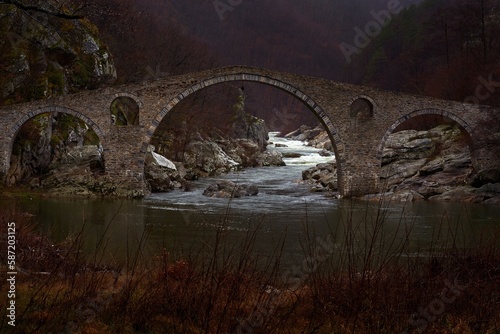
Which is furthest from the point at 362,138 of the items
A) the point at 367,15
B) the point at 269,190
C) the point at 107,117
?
the point at 367,15

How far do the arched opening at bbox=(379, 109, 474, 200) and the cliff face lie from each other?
15616 mm

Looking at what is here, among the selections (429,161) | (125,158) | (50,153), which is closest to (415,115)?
(429,161)

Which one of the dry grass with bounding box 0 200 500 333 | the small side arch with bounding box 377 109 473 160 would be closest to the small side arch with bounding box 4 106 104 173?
the small side arch with bounding box 377 109 473 160

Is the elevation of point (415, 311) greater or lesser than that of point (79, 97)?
lesser

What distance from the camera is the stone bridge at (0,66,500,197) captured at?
20812 millimetres

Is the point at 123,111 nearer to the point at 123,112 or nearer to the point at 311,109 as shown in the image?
the point at 123,112

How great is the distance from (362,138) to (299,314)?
1917 cm

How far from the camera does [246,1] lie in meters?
80.4

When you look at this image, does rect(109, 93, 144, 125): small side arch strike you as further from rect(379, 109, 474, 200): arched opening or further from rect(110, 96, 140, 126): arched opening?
rect(379, 109, 474, 200): arched opening

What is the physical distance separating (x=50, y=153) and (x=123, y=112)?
6548mm

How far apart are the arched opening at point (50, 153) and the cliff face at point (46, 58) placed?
1644 mm

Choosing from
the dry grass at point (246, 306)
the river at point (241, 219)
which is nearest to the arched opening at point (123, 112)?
the river at point (241, 219)

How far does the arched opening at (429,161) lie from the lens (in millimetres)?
20141

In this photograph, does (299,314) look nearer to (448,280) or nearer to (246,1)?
(448,280)
